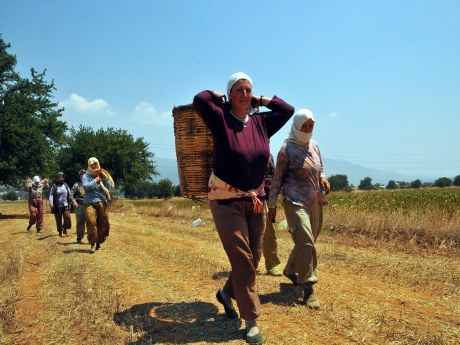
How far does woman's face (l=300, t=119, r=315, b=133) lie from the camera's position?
514 cm

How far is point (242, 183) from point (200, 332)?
1.60 meters

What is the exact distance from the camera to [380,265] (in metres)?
7.05

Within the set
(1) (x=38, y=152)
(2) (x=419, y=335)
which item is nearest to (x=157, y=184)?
(1) (x=38, y=152)

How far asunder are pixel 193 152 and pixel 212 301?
1.93 meters

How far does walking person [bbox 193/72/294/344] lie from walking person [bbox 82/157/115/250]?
6.29 m

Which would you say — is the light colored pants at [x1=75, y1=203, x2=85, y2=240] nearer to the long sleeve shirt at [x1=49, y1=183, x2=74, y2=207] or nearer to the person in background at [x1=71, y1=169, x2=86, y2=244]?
the person in background at [x1=71, y1=169, x2=86, y2=244]

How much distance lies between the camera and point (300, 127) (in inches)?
204

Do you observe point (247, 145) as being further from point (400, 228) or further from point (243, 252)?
point (400, 228)

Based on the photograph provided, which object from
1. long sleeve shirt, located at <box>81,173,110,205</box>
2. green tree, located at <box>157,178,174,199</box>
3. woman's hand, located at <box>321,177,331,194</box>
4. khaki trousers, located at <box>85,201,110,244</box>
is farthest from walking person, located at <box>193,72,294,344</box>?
green tree, located at <box>157,178,174,199</box>

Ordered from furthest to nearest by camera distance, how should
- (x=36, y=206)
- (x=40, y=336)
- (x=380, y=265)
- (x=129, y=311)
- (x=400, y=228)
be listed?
(x=36, y=206) → (x=400, y=228) → (x=380, y=265) → (x=129, y=311) → (x=40, y=336)

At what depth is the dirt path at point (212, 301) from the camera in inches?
→ 162

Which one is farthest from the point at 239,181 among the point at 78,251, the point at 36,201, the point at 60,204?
the point at 36,201

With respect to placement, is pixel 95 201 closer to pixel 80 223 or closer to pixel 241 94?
pixel 80 223

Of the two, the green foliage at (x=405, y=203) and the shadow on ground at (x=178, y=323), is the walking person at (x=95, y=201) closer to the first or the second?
the shadow on ground at (x=178, y=323)
